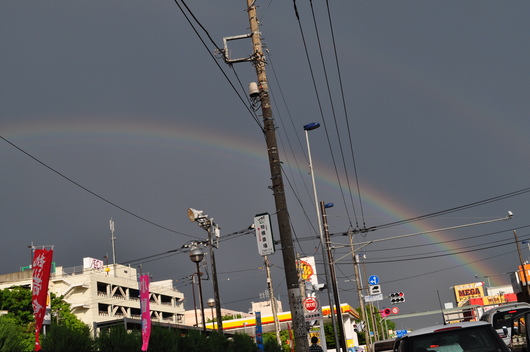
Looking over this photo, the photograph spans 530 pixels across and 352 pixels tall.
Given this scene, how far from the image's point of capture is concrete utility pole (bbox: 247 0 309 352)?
52.8ft

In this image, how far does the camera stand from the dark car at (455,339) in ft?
27.6

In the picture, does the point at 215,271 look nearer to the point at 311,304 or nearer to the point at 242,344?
the point at 311,304

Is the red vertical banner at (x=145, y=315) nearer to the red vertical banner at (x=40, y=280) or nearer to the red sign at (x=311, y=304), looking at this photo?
the red vertical banner at (x=40, y=280)

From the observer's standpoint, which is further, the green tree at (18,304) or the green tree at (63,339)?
the green tree at (18,304)

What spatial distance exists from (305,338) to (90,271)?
91626 millimetres

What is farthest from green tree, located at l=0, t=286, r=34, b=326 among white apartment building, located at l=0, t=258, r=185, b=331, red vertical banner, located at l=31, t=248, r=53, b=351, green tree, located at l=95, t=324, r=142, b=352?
red vertical banner, located at l=31, t=248, r=53, b=351

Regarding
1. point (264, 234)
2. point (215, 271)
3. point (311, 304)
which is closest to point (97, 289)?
point (215, 271)

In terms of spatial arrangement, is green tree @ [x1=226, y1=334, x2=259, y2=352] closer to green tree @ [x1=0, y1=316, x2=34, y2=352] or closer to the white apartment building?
green tree @ [x1=0, y1=316, x2=34, y2=352]

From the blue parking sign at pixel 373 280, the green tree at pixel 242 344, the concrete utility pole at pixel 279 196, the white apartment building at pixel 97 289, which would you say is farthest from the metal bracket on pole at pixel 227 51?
the white apartment building at pixel 97 289

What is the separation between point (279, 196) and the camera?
17047 mm

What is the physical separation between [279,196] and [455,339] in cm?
901

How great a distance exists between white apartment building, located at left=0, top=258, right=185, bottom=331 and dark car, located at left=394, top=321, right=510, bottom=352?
8885cm

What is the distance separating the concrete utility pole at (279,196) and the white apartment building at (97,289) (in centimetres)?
8046

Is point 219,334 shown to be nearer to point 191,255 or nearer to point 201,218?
point 191,255
